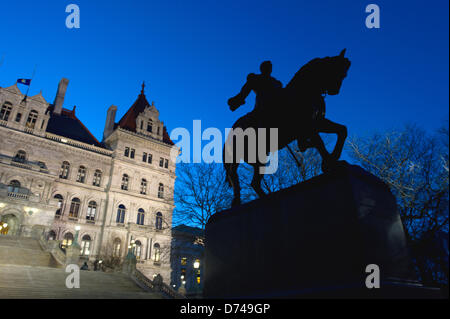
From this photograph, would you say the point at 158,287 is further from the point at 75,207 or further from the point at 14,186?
the point at 14,186

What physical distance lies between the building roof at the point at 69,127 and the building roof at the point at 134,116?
4.73m

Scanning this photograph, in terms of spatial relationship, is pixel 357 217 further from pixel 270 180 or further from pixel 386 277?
pixel 270 180

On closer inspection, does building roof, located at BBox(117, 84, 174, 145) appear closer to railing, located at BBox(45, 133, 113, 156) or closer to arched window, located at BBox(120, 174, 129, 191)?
railing, located at BBox(45, 133, 113, 156)

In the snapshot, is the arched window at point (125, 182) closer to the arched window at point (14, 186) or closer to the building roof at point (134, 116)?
the building roof at point (134, 116)

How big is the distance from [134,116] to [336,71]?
1706 inches

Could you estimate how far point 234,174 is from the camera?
6.01m

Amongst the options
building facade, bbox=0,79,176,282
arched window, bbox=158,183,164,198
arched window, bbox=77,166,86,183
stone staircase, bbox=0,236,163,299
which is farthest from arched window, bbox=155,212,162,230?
stone staircase, bbox=0,236,163,299

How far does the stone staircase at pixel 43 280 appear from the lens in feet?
39.1

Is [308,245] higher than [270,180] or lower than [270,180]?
lower

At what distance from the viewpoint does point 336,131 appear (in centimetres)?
446

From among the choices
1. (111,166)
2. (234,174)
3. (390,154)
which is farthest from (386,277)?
(111,166)
